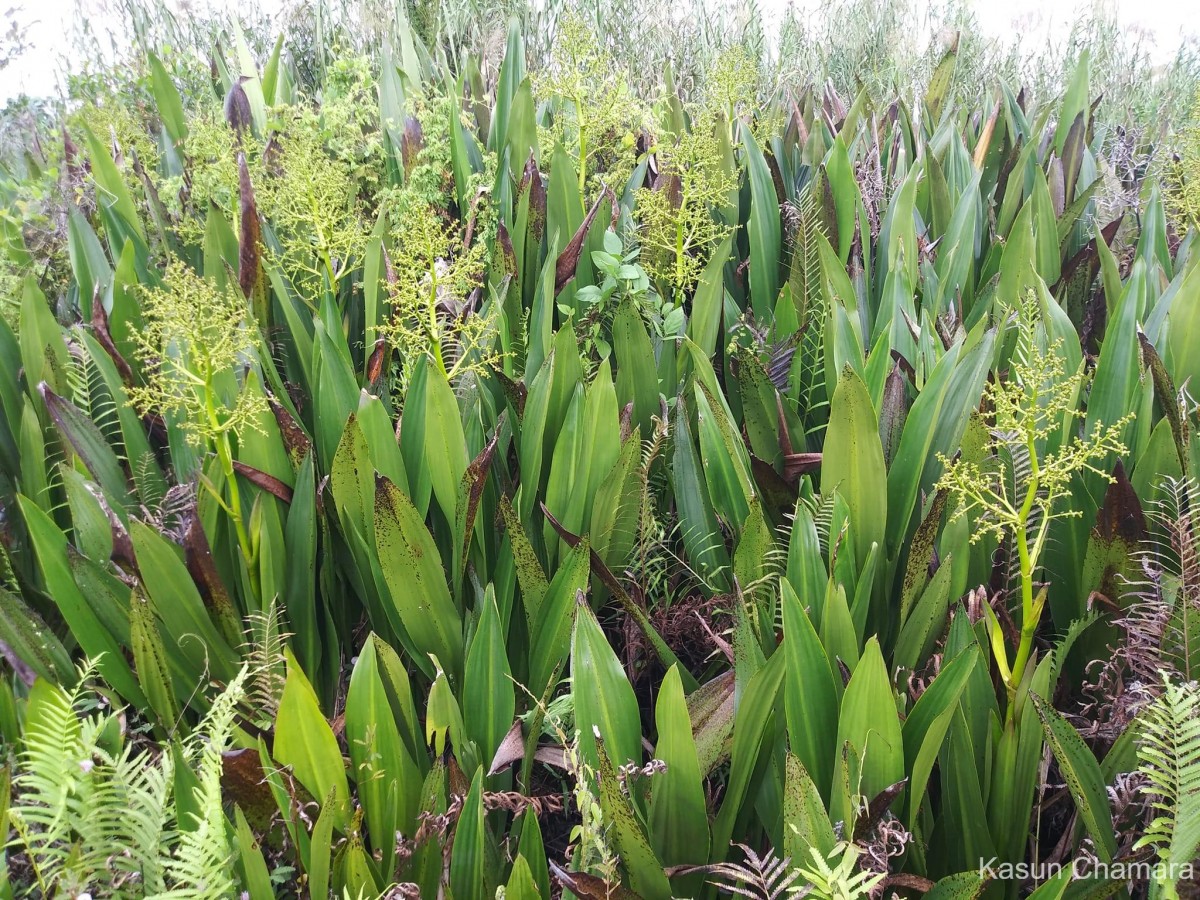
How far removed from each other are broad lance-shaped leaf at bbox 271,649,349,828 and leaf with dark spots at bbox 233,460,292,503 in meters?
0.43

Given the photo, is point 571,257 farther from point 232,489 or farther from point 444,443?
point 232,489

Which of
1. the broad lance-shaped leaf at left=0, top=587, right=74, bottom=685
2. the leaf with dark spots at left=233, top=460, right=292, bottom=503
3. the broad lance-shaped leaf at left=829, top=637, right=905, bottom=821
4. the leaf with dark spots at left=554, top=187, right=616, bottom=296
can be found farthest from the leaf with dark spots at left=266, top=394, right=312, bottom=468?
the broad lance-shaped leaf at left=829, top=637, right=905, bottom=821

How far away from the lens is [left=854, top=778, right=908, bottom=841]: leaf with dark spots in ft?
2.86

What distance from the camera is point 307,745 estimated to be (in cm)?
98

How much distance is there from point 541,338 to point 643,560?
0.52 metres

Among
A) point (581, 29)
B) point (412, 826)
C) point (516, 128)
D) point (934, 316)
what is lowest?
point (412, 826)

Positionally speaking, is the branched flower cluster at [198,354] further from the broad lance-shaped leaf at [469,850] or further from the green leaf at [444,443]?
the broad lance-shaped leaf at [469,850]

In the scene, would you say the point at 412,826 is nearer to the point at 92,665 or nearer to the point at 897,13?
the point at 92,665

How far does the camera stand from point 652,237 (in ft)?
6.70

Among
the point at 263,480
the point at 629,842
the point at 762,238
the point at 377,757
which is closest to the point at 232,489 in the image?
the point at 263,480

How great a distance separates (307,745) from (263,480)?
508 mm

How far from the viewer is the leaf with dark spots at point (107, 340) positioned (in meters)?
1.64

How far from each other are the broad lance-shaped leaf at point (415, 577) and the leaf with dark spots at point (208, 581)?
0.86 feet

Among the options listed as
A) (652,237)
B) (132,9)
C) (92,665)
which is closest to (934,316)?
(652,237)
